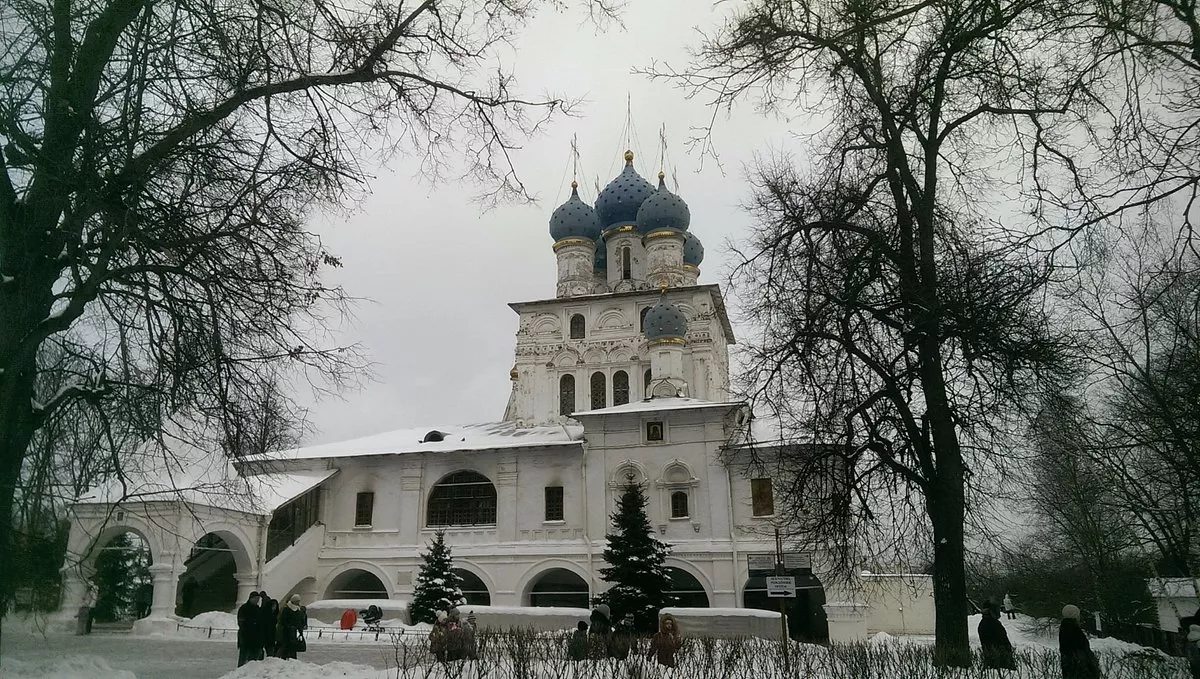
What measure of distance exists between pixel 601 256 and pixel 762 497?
55.9ft

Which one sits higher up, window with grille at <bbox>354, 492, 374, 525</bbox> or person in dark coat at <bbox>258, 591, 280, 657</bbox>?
window with grille at <bbox>354, 492, 374, 525</bbox>

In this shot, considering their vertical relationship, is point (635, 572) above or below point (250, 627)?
above

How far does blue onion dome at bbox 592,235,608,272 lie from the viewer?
134 ft

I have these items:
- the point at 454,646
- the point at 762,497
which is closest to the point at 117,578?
the point at 454,646

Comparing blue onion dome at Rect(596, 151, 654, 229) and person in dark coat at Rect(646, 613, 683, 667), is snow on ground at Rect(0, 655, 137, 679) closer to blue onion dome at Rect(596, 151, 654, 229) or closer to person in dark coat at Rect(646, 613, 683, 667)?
person in dark coat at Rect(646, 613, 683, 667)

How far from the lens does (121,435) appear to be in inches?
265

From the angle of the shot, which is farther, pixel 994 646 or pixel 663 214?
pixel 663 214

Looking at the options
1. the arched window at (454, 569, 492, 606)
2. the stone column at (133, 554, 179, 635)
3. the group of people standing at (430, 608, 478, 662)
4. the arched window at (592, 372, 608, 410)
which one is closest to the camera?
the group of people standing at (430, 608, 478, 662)

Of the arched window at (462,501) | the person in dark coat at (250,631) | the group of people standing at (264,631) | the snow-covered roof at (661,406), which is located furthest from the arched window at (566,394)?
the person in dark coat at (250,631)

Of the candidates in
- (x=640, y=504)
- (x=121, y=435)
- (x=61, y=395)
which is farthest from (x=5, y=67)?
(x=640, y=504)

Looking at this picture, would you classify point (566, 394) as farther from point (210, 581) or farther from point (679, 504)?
point (210, 581)

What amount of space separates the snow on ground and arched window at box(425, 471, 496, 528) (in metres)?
24.7

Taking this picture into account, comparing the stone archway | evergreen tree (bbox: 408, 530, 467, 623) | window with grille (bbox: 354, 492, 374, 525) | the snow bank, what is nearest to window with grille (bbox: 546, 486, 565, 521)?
evergreen tree (bbox: 408, 530, 467, 623)

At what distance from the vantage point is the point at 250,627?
1127 cm
